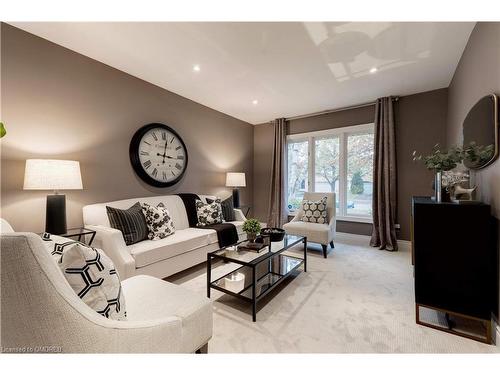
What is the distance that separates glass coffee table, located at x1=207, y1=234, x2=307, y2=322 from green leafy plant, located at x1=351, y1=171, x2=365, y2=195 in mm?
2063

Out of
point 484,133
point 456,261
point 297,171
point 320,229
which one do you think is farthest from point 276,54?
point 297,171

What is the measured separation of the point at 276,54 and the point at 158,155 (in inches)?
→ 78.4

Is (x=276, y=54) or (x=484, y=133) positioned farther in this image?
(x=276, y=54)

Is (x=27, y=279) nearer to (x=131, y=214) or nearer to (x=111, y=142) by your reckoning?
(x=131, y=214)

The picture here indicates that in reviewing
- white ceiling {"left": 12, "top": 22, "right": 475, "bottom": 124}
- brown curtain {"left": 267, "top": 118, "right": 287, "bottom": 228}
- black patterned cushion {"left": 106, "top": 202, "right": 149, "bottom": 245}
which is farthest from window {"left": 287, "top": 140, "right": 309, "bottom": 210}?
black patterned cushion {"left": 106, "top": 202, "right": 149, "bottom": 245}

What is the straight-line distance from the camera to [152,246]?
2174 mm

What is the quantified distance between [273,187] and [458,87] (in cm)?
310

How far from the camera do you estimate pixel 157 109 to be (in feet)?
10.2

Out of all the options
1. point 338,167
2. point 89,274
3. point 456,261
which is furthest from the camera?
point 338,167

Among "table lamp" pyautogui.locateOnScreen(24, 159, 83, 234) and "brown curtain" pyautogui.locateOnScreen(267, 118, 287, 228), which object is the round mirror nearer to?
"brown curtain" pyautogui.locateOnScreen(267, 118, 287, 228)

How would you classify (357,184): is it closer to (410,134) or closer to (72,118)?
(410,134)

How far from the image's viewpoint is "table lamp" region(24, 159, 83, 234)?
5.95 ft
